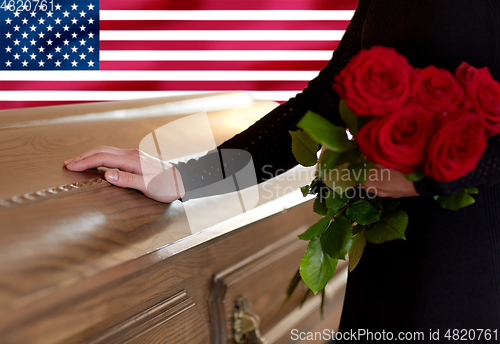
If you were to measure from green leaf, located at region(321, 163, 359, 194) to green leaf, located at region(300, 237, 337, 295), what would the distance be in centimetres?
14

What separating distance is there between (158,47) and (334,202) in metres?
1.88

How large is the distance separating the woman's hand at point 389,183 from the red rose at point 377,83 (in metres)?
0.16

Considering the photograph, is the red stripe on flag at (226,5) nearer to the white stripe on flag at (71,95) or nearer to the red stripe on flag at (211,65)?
the red stripe on flag at (211,65)

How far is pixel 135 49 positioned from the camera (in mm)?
2189

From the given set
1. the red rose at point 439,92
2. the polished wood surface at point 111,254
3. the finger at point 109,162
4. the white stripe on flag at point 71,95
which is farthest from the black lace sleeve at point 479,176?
the white stripe on flag at point 71,95

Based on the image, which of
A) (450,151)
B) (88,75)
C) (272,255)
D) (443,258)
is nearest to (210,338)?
(272,255)

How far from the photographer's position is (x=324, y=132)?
493mm

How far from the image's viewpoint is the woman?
60 cm

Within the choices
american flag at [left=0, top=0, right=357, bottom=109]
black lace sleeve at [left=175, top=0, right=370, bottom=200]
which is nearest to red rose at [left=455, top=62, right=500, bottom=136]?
black lace sleeve at [left=175, top=0, right=370, bottom=200]

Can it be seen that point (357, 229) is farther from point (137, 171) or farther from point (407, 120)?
point (137, 171)

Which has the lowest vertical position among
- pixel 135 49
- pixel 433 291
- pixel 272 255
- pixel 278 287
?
pixel 278 287

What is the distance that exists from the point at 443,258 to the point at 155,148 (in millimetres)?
683

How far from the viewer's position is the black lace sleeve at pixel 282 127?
849 millimetres

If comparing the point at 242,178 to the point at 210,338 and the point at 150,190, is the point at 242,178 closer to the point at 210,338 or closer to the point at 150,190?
the point at 150,190
